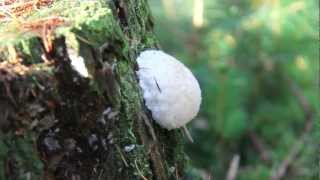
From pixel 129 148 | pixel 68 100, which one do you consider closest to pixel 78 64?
pixel 68 100

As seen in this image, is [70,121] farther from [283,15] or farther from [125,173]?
[283,15]

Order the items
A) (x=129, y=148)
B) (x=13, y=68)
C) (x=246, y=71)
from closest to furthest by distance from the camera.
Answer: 1. (x=13, y=68)
2. (x=129, y=148)
3. (x=246, y=71)

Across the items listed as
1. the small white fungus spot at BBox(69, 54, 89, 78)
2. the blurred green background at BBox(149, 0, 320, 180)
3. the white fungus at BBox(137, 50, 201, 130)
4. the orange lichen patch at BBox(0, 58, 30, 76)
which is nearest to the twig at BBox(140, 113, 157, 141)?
the white fungus at BBox(137, 50, 201, 130)

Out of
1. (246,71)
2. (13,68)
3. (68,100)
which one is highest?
(13,68)

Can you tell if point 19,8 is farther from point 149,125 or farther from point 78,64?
point 149,125

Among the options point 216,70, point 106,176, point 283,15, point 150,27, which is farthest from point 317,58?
point 106,176

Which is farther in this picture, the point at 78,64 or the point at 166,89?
the point at 166,89

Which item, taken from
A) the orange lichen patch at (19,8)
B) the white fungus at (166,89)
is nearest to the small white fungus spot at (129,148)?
the white fungus at (166,89)
